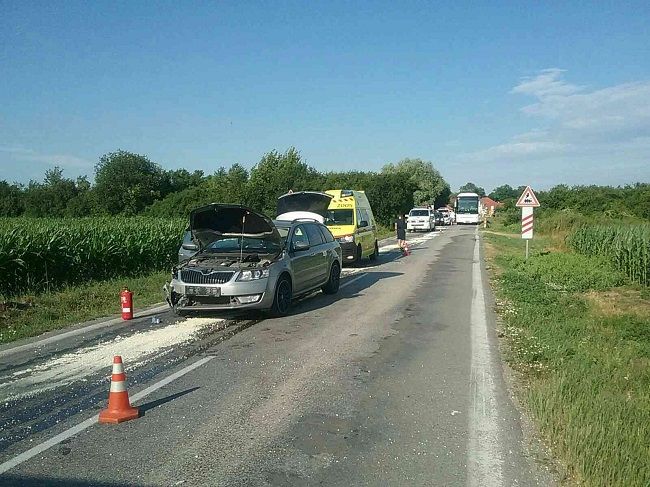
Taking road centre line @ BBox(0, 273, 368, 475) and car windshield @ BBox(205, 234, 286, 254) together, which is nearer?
road centre line @ BBox(0, 273, 368, 475)

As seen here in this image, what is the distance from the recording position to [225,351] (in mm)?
8219

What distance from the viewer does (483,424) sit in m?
5.37

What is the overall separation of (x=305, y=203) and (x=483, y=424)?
16.2 meters

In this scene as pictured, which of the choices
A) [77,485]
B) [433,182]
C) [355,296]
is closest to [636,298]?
[355,296]

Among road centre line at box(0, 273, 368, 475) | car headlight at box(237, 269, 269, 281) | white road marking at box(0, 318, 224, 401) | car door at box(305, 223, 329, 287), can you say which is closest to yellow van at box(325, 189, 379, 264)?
car door at box(305, 223, 329, 287)

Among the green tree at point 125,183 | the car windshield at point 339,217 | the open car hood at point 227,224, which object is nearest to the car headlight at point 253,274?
the open car hood at point 227,224

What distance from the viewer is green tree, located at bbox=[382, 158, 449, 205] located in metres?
100

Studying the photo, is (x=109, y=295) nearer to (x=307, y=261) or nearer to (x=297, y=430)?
(x=307, y=261)

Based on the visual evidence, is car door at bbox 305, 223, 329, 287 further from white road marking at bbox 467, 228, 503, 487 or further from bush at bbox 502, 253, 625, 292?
bush at bbox 502, 253, 625, 292

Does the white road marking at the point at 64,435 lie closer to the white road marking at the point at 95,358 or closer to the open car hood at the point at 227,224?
the white road marking at the point at 95,358

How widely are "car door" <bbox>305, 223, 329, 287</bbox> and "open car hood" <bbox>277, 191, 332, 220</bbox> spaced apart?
6.96m

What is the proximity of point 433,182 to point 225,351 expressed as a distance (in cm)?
9916

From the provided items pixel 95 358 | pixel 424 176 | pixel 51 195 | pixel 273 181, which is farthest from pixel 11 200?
pixel 95 358

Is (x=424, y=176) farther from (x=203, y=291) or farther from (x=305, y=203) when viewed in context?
(x=203, y=291)
